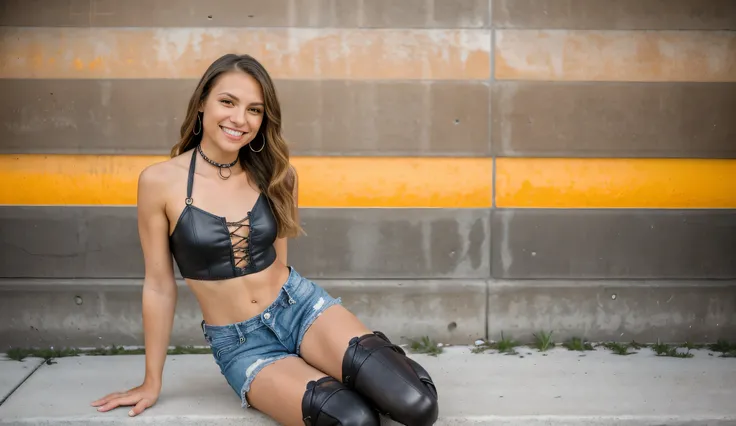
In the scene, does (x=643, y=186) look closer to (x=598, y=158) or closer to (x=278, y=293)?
(x=598, y=158)

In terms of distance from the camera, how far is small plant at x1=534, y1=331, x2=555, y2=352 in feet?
16.3

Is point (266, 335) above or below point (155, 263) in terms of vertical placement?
below

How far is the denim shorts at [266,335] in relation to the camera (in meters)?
3.59

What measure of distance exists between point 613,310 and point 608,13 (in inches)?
69.9

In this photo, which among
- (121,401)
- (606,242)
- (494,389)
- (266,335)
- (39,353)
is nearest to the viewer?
(266,335)

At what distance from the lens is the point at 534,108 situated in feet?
16.3

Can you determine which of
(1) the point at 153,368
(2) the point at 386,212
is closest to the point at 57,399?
(1) the point at 153,368

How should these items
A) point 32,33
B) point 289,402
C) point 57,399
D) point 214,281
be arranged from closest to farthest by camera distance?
point 289,402 < point 214,281 < point 57,399 < point 32,33

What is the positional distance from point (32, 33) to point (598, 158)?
3.40 meters

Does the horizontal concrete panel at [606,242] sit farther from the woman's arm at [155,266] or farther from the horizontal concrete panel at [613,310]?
the woman's arm at [155,266]

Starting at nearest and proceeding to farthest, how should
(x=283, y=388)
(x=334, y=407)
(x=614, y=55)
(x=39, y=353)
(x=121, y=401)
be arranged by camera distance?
(x=334, y=407) → (x=283, y=388) → (x=121, y=401) → (x=39, y=353) → (x=614, y=55)

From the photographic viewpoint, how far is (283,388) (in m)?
3.42

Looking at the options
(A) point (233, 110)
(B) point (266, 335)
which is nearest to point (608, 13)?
(A) point (233, 110)

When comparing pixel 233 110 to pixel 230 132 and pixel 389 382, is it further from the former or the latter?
pixel 389 382
